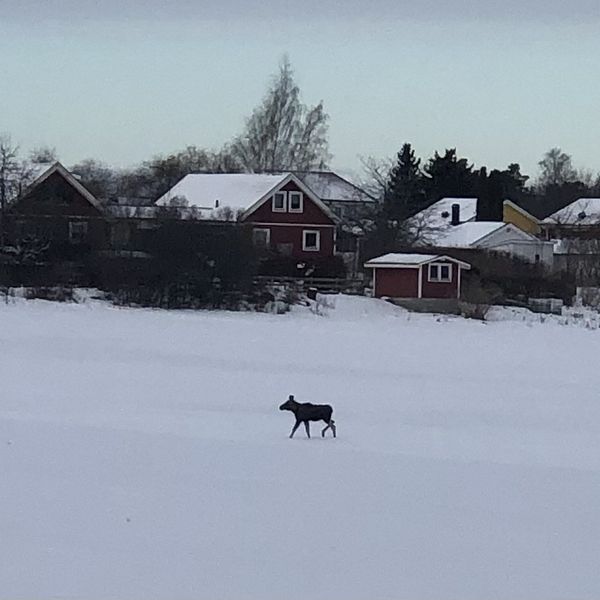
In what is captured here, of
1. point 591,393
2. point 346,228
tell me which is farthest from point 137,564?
point 346,228

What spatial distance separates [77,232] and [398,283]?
1278 cm

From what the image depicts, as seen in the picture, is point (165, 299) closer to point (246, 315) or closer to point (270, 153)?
point (246, 315)

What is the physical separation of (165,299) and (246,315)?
398 cm

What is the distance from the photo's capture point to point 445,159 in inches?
3851

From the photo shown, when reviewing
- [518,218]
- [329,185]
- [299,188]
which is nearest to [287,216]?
[299,188]

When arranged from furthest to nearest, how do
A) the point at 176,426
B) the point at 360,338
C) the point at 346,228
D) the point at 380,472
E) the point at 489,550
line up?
the point at 346,228, the point at 360,338, the point at 176,426, the point at 380,472, the point at 489,550

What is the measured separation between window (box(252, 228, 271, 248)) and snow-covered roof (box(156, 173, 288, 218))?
57.1 inches

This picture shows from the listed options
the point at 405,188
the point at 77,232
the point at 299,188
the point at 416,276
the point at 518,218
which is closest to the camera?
the point at 77,232

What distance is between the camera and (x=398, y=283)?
55594mm

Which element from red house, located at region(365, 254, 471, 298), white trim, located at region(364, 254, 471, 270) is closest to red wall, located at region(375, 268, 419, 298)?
red house, located at region(365, 254, 471, 298)


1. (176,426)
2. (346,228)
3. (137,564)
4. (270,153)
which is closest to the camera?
(137,564)

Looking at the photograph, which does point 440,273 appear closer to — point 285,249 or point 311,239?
point 285,249

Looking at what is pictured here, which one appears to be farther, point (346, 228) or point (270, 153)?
point (270, 153)

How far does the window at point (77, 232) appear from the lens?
173 feet
